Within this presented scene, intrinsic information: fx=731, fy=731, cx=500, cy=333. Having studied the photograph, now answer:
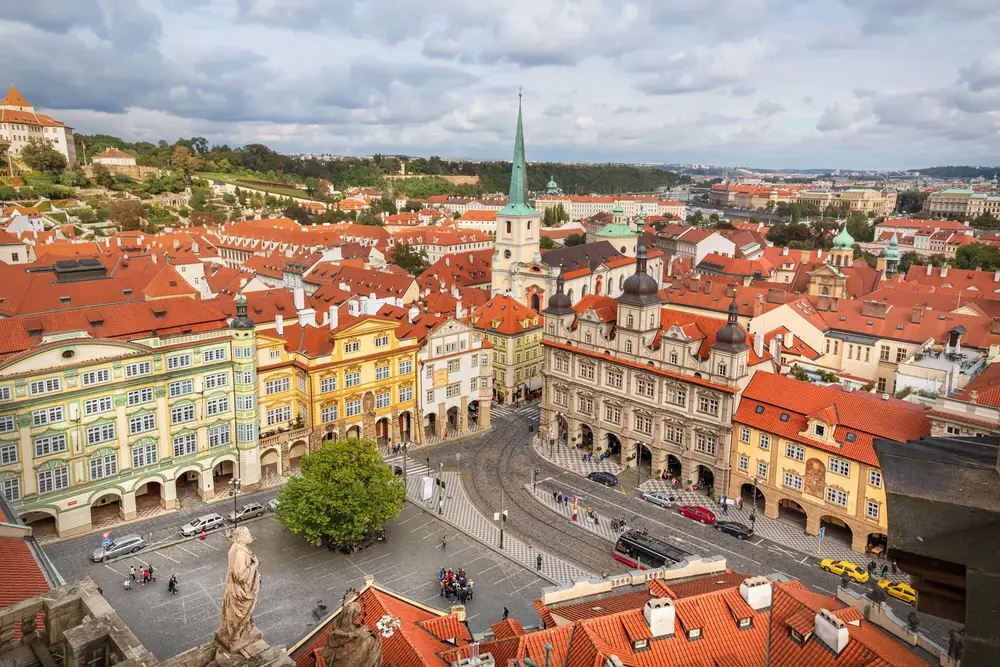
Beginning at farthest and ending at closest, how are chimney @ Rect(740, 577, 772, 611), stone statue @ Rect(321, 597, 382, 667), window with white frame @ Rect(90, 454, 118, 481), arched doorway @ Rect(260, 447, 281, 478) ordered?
1. arched doorway @ Rect(260, 447, 281, 478)
2. window with white frame @ Rect(90, 454, 118, 481)
3. chimney @ Rect(740, 577, 772, 611)
4. stone statue @ Rect(321, 597, 382, 667)

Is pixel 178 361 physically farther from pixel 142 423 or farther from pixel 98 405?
pixel 98 405

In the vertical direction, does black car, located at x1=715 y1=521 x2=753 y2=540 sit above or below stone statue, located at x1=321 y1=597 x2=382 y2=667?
below

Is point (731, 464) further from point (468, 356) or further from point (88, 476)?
point (88, 476)

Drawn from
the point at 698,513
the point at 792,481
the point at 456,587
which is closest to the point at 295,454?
the point at 456,587

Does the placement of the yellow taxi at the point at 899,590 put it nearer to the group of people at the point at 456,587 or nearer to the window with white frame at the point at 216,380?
the group of people at the point at 456,587

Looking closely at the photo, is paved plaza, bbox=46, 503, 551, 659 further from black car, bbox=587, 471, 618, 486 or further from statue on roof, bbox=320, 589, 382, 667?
statue on roof, bbox=320, 589, 382, 667

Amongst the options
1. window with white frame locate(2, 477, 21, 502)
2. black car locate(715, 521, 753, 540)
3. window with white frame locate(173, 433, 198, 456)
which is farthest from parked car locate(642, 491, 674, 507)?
window with white frame locate(2, 477, 21, 502)
